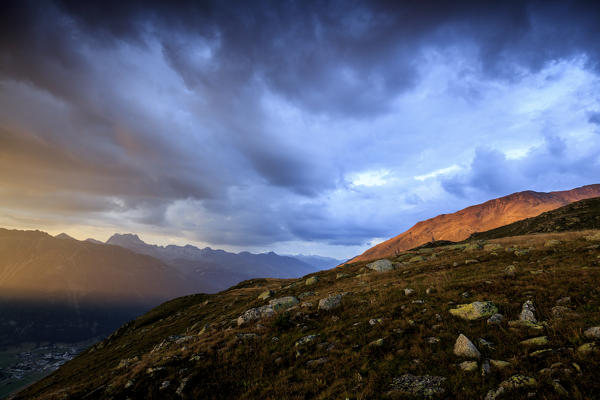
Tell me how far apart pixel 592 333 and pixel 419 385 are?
18.9 feet

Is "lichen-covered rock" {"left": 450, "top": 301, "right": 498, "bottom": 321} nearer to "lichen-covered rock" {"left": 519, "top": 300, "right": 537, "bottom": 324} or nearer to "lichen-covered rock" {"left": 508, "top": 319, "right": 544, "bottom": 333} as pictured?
"lichen-covered rock" {"left": 519, "top": 300, "right": 537, "bottom": 324}

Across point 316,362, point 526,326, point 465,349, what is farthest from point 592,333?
point 316,362

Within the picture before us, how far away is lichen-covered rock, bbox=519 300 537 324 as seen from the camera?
9742mm

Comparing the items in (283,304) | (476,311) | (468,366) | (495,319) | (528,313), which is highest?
(528,313)

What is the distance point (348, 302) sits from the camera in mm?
17734

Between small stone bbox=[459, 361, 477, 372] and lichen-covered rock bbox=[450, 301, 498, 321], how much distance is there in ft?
13.3

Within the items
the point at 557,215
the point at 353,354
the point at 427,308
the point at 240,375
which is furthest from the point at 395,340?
the point at 557,215

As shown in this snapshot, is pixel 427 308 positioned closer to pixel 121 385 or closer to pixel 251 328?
pixel 251 328

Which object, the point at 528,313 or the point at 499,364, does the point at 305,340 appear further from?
the point at 528,313

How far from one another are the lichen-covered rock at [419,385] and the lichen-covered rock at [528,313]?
5.30 metres

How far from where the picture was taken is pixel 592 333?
759cm

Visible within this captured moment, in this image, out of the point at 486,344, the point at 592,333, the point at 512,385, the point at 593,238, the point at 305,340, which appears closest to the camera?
the point at 512,385

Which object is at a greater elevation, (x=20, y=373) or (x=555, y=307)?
(x=555, y=307)

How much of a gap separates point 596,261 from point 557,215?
130413mm
